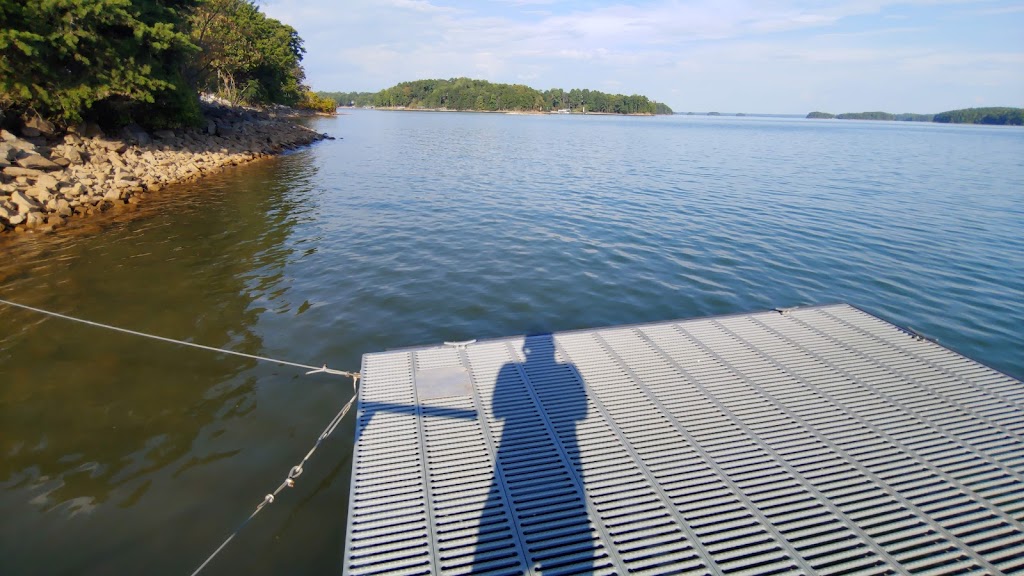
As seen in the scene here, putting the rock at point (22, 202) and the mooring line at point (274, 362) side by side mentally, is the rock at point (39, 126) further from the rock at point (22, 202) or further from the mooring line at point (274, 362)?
the mooring line at point (274, 362)

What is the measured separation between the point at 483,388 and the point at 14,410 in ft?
22.8

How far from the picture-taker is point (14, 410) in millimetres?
6695

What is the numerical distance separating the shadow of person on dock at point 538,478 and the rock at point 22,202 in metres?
17.9

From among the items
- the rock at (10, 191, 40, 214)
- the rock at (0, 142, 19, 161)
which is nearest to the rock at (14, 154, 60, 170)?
the rock at (0, 142, 19, 161)

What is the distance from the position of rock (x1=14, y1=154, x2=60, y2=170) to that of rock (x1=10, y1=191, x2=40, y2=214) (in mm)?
2762

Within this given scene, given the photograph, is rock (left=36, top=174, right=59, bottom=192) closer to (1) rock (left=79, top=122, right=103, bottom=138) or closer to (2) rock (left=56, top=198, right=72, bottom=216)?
(2) rock (left=56, top=198, right=72, bottom=216)

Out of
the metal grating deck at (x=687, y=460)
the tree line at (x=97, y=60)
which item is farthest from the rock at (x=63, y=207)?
the metal grating deck at (x=687, y=460)

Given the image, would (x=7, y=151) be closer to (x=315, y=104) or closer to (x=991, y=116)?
(x=315, y=104)

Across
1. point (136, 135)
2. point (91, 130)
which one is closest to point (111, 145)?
point (91, 130)

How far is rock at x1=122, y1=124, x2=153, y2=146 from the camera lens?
77.3ft

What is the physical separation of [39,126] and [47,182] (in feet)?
21.3

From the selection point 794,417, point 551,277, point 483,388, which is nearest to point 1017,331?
point 794,417

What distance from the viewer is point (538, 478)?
425 centimetres

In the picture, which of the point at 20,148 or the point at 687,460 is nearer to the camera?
the point at 687,460
